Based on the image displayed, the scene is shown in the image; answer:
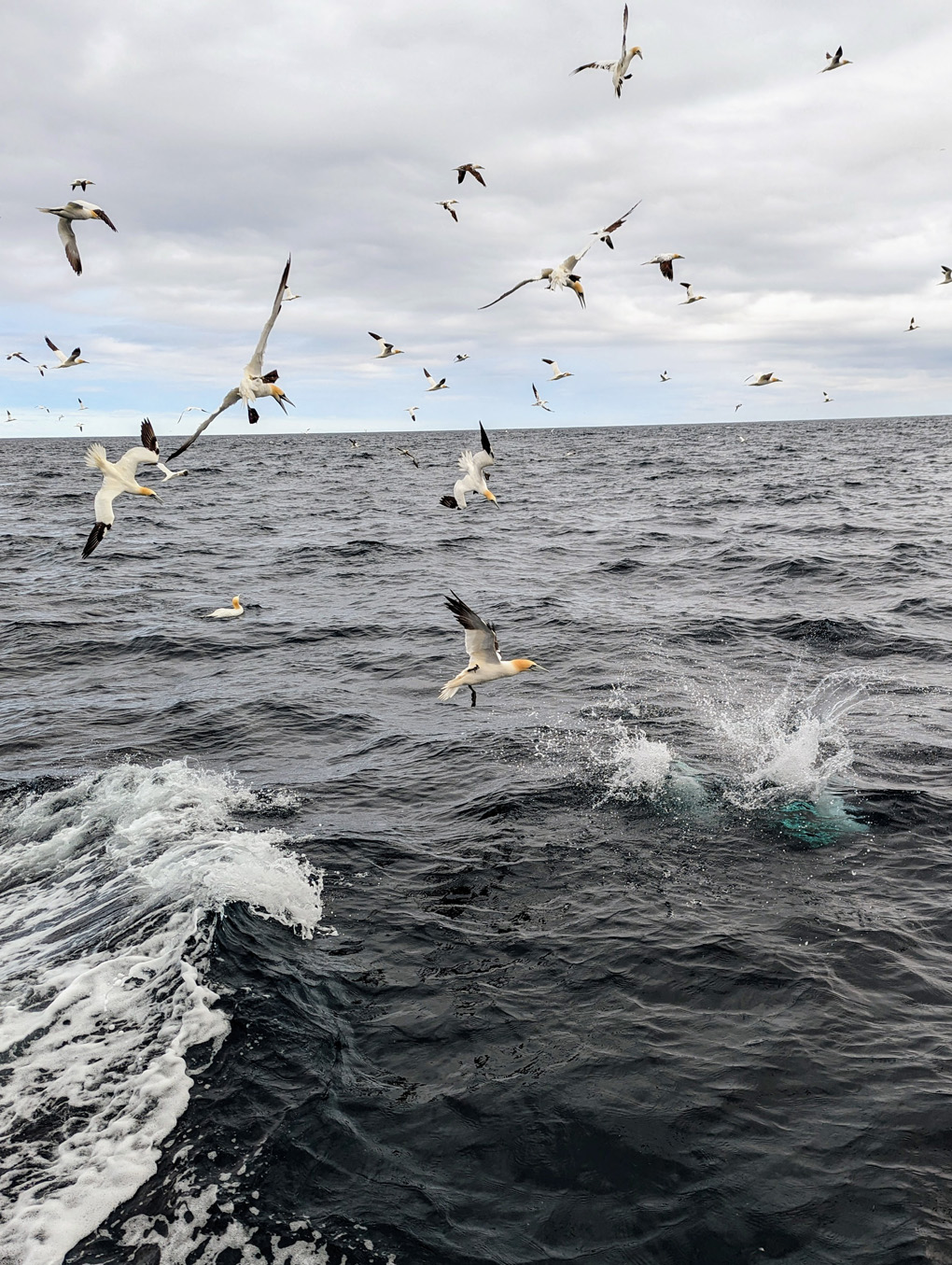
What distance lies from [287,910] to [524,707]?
662cm

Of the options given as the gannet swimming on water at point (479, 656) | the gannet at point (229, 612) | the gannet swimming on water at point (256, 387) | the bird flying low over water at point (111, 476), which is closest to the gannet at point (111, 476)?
the bird flying low over water at point (111, 476)

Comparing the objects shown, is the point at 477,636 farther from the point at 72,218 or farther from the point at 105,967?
the point at 72,218

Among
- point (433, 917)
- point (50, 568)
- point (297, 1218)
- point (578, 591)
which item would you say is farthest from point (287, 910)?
point (50, 568)

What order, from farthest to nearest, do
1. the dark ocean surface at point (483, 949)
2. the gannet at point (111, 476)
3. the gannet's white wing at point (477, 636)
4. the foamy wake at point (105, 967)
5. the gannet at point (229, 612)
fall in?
the gannet at point (229, 612)
the gannet at point (111, 476)
the gannet's white wing at point (477, 636)
the foamy wake at point (105, 967)
the dark ocean surface at point (483, 949)

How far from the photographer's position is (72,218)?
48.1 ft

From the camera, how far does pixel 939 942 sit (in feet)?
23.7

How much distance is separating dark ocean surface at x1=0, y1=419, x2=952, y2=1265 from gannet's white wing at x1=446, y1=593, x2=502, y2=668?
1840 mm

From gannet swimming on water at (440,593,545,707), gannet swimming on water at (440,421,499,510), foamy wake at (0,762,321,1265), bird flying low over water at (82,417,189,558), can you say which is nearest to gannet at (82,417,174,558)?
bird flying low over water at (82,417,189,558)

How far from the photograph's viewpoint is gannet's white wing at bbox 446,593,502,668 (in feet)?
30.7

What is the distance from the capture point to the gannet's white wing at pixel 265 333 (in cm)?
1012

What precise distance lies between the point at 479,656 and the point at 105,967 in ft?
16.8

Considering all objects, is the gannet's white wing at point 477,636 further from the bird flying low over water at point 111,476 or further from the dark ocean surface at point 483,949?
the bird flying low over water at point 111,476

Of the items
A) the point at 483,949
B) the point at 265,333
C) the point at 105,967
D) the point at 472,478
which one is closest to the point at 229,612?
the point at 472,478

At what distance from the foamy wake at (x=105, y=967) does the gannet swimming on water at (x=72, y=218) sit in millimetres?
9589
